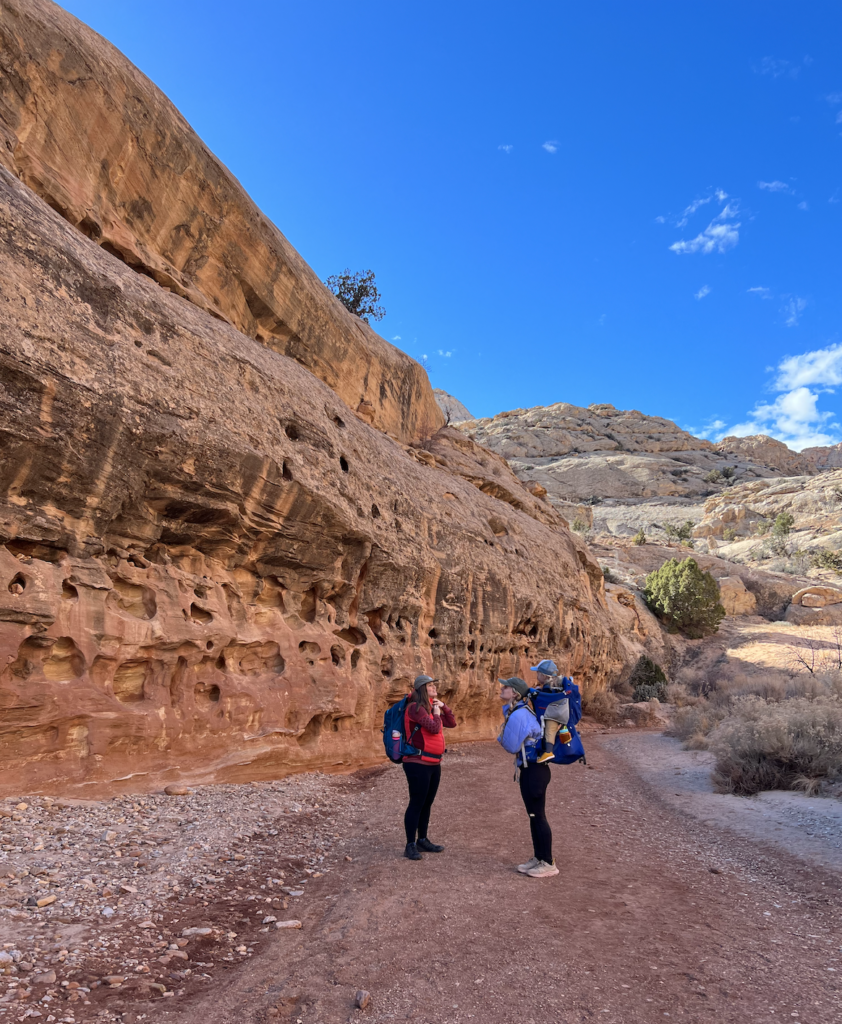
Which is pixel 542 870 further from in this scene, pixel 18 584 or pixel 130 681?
pixel 18 584

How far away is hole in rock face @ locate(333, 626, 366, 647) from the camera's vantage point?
10.9 meters

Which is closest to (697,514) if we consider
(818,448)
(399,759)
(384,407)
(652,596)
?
(652,596)

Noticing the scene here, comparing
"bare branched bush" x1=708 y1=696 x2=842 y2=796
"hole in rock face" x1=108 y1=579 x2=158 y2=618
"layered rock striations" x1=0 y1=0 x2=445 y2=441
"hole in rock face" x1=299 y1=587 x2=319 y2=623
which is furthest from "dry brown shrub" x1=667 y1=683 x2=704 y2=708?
"hole in rock face" x1=108 y1=579 x2=158 y2=618

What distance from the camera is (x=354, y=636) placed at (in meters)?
11.1

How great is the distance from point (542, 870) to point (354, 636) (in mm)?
6366

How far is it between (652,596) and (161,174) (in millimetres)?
32034

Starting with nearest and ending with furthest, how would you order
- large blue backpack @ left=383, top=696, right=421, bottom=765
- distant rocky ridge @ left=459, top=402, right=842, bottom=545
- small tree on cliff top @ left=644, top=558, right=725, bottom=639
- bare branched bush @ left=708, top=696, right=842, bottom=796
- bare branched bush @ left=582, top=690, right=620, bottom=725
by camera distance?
large blue backpack @ left=383, top=696, right=421, bottom=765 < bare branched bush @ left=708, top=696, right=842, bottom=796 < bare branched bush @ left=582, top=690, right=620, bottom=725 < small tree on cliff top @ left=644, top=558, right=725, bottom=639 < distant rocky ridge @ left=459, top=402, right=842, bottom=545

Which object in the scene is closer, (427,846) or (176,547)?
(427,846)

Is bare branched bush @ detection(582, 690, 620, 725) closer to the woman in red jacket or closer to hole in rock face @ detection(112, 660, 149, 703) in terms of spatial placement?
the woman in red jacket

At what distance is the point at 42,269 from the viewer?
6.98 meters

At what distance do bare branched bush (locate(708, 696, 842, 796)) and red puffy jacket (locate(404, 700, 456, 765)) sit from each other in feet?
20.7

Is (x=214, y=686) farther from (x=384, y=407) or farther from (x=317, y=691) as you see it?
(x=384, y=407)

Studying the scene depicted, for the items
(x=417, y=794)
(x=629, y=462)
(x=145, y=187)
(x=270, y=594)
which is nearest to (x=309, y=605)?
(x=270, y=594)

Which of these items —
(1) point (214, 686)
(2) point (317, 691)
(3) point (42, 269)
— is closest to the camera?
(3) point (42, 269)
